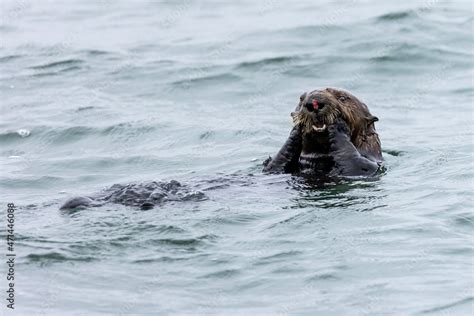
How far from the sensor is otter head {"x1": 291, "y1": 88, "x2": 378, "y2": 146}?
8234 millimetres

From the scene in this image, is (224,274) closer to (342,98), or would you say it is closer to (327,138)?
(327,138)

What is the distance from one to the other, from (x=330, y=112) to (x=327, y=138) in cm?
21

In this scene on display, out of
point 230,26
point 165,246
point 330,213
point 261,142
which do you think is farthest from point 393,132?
point 230,26

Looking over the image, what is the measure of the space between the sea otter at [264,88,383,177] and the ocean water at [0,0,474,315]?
0.17m

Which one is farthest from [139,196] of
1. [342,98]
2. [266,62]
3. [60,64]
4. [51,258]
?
[60,64]

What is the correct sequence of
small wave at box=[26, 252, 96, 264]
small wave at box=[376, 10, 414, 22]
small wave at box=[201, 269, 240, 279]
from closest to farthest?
small wave at box=[201, 269, 240, 279], small wave at box=[26, 252, 96, 264], small wave at box=[376, 10, 414, 22]

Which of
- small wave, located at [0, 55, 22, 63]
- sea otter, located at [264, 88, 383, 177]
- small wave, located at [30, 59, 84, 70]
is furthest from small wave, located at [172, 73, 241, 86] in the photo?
sea otter, located at [264, 88, 383, 177]

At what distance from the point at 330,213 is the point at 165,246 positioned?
4.53ft

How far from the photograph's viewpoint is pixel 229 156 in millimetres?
10211

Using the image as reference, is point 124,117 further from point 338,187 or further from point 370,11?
point 370,11

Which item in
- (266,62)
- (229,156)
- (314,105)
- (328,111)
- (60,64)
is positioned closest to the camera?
(314,105)

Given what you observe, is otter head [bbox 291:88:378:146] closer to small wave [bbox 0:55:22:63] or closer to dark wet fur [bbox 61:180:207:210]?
dark wet fur [bbox 61:180:207:210]

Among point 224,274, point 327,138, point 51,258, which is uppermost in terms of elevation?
point 327,138

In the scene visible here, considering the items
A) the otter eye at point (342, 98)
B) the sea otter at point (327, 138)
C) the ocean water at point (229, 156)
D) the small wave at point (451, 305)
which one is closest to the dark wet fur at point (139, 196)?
the ocean water at point (229, 156)
